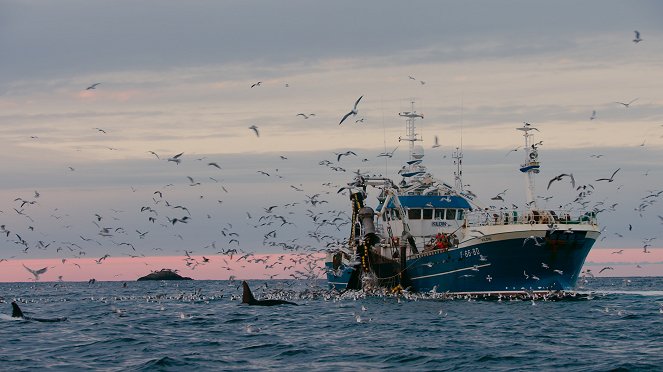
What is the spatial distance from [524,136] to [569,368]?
35.6 meters

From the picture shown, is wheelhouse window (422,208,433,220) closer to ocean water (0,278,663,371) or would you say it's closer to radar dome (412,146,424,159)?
radar dome (412,146,424,159)

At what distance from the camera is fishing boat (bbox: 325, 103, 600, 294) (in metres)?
53.5

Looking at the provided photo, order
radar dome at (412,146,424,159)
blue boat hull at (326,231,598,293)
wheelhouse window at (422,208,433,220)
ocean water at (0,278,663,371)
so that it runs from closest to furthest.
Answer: ocean water at (0,278,663,371) < blue boat hull at (326,231,598,293) < wheelhouse window at (422,208,433,220) < radar dome at (412,146,424,159)

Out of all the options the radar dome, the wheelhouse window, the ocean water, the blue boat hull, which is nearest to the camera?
the ocean water

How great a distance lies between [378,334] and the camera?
117ft

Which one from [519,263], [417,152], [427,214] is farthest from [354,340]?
[417,152]

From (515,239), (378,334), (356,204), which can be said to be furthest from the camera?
(356,204)

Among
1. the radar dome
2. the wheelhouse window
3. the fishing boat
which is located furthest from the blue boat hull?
the radar dome

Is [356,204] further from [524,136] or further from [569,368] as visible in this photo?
[569,368]

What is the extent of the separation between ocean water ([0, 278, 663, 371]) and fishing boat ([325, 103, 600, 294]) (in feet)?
11.7

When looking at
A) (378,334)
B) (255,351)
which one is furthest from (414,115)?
(255,351)

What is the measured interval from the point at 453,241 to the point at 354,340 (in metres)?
28.6

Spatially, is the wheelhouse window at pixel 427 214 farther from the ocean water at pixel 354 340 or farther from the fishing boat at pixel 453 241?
the ocean water at pixel 354 340

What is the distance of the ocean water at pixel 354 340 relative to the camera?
27109 millimetres
